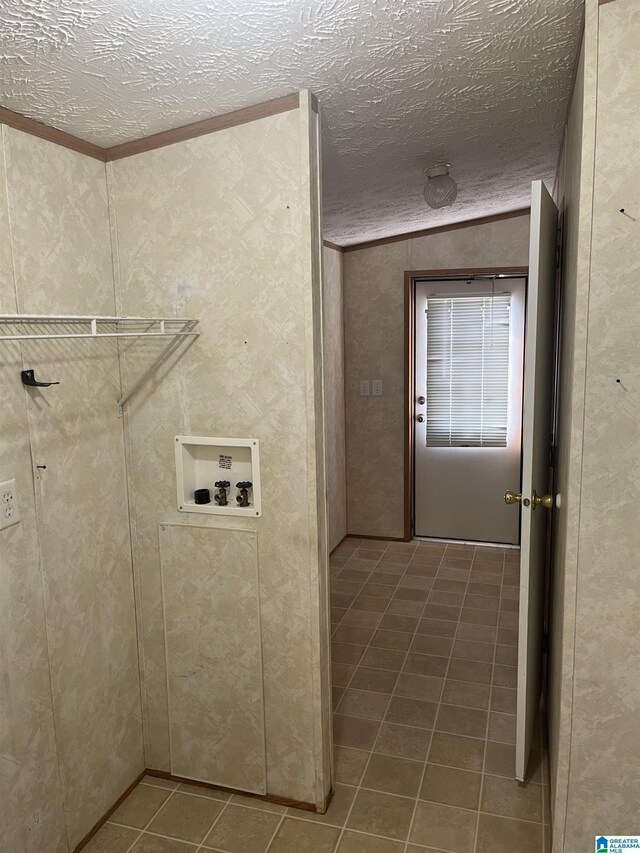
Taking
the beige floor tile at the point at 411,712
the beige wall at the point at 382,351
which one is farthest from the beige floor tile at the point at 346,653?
the beige wall at the point at 382,351

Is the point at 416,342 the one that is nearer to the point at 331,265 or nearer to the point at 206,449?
the point at 331,265

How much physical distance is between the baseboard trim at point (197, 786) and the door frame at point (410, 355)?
2610 mm

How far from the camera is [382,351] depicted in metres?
4.51

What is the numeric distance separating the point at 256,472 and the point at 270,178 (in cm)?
92

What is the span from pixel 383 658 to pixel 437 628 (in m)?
0.43

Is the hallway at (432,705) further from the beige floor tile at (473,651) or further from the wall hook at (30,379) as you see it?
the wall hook at (30,379)

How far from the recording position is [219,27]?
1328 millimetres

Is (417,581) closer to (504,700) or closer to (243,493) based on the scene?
(504,700)

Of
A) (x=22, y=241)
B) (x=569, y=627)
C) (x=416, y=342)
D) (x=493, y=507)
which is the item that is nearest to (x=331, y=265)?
(x=416, y=342)

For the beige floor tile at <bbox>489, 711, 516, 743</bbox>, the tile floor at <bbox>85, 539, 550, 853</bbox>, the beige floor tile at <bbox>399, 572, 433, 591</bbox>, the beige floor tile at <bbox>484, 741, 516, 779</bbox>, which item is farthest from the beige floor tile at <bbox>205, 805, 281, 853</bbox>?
the beige floor tile at <bbox>399, 572, 433, 591</bbox>

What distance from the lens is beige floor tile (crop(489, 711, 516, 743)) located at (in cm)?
243

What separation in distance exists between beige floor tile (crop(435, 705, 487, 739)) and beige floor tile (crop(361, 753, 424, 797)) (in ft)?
0.84

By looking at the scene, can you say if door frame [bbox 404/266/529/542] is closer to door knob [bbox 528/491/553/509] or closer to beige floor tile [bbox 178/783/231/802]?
door knob [bbox 528/491/553/509]

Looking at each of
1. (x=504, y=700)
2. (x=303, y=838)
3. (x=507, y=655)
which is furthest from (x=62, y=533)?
(x=507, y=655)
